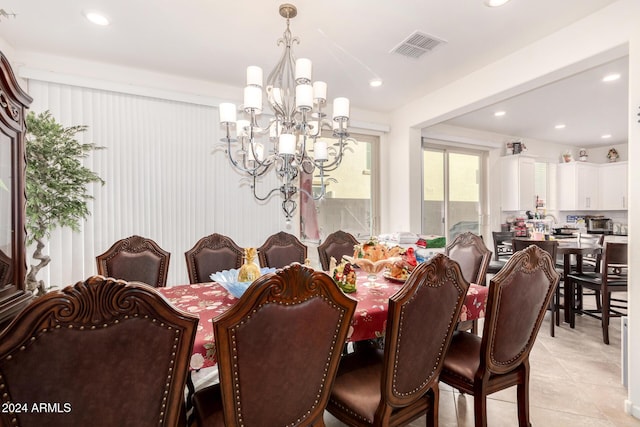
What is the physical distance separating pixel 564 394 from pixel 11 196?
3546 mm

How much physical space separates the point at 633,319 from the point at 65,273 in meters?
4.34

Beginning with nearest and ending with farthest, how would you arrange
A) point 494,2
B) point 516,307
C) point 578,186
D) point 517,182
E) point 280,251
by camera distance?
point 516,307 → point 494,2 → point 280,251 → point 517,182 → point 578,186

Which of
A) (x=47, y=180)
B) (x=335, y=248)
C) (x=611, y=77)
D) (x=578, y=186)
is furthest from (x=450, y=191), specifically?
(x=47, y=180)

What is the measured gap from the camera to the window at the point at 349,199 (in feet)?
13.4

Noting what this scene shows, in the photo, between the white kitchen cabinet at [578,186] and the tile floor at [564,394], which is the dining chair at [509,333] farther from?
the white kitchen cabinet at [578,186]

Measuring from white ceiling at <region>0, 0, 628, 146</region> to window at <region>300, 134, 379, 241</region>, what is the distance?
107 centimetres

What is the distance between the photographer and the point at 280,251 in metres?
2.80

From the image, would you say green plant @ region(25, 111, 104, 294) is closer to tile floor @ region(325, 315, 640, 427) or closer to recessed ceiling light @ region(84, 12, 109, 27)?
recessed ceiling light @ region(84, 12, 109, 27)

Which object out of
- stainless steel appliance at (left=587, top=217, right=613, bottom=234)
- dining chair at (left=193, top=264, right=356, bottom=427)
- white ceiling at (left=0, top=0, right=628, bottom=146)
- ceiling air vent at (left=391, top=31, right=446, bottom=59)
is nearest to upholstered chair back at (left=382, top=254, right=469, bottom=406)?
dining chair at (left=193, top=264, right=356, bottom=427)

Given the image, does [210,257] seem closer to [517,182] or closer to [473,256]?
[473,256]

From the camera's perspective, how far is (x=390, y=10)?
2.17 metres

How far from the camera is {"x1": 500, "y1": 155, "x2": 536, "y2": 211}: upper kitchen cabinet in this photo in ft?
17.7

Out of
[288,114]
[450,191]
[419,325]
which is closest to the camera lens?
[419,325]

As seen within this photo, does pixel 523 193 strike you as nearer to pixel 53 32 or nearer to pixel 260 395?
pixel 260 395
